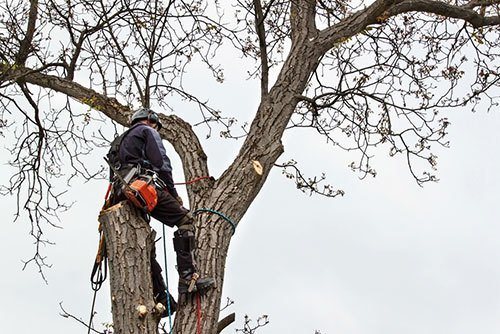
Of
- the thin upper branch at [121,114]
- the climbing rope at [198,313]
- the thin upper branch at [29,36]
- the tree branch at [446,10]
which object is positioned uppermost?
the thin upper branch at [29,36]

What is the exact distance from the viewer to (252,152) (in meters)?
6.32

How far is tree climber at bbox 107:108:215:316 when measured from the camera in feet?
17.8

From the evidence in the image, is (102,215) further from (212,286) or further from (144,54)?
(144,54)

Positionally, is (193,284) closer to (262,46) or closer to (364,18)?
(262,46)

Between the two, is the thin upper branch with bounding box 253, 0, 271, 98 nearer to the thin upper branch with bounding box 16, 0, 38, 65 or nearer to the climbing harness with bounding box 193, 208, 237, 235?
the climbing harness with bounding box 193, 208, 237, 235

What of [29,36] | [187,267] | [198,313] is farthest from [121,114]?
[198,313]

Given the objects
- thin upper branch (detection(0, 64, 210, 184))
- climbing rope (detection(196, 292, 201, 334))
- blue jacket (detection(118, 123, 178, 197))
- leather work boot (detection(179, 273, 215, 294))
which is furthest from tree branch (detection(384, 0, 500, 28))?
climbing rope (detection(196, 292, 201, 334))

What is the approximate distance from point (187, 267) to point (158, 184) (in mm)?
617

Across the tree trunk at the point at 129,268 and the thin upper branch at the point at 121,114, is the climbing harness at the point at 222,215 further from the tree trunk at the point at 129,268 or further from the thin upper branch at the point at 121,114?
the tree trunk at the point at 129,268

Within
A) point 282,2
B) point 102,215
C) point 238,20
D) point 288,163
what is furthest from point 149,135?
point 282,2

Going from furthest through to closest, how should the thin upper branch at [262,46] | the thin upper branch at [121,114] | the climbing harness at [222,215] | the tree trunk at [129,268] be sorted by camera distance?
the thin upper branch at [262,46] < the thin upper branch at [121,114] < the climbing harness at [222,215] < the tree trunk at [129,268]

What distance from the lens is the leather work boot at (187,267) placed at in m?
5.28

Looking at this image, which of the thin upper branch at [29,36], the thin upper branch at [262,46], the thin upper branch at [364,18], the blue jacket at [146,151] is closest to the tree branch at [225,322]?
the blue jacket at [146,151]

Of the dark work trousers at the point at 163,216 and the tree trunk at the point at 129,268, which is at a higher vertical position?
the dark work trousers at the point at 163,216
